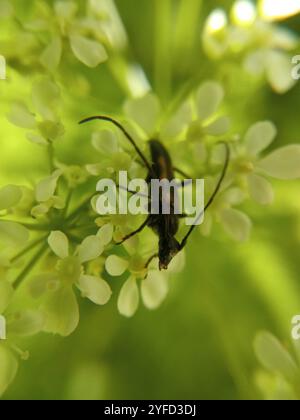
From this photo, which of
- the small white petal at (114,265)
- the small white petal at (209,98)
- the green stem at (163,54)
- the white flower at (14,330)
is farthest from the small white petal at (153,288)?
the green stem at (163,54)

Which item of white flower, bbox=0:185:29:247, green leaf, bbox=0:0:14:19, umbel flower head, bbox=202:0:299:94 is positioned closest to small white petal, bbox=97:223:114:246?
white flower, bbox=0:185:29:247

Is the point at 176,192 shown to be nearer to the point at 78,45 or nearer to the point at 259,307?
the point at 78,45

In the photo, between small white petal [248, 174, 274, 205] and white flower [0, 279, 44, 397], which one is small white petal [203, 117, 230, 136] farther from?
white flower [0, 279, 44, 397]

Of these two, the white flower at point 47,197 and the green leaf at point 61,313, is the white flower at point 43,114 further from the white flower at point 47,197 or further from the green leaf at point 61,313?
the green leaf at point 61,313

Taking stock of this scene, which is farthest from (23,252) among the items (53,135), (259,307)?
(259,307)

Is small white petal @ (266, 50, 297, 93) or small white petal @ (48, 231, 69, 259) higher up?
small white petal @ (266, 50, 297, 93)

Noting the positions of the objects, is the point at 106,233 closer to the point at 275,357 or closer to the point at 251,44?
the point at 275,357

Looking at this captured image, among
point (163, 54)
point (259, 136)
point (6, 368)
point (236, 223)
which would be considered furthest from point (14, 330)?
point (163, 54)
